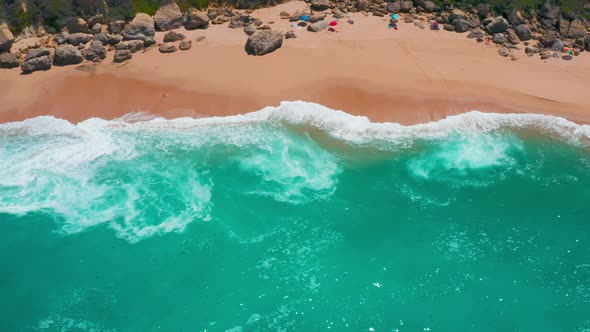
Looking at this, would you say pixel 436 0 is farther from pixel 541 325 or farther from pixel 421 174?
pixel 541 325

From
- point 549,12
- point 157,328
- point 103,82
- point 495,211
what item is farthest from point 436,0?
point 157,328

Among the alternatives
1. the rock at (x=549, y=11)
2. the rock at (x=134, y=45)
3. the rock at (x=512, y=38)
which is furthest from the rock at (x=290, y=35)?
the rock at (x=549, y=11)

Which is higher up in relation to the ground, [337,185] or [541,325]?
[337,185]

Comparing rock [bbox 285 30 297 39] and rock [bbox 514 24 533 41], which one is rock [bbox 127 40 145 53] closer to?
rock [bbox 285 30 297 39]

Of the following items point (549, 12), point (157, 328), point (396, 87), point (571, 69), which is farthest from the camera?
point (549, 12)

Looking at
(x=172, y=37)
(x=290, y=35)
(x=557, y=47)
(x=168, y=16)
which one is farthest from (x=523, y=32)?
(x=168, y=16)

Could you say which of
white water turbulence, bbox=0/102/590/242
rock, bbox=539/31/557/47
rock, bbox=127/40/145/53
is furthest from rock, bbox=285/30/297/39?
rock, bbox=539/31/557/47
